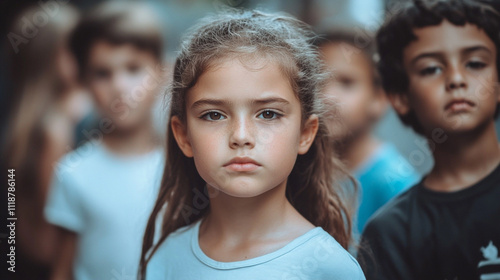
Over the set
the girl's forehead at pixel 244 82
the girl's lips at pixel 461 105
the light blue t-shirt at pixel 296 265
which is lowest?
the light blue t-shirt at pixel 296 265

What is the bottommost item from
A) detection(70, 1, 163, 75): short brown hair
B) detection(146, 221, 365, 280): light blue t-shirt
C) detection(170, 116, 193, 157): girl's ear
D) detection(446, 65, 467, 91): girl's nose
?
detection(146, 221, 365, 280): light blue t-shirt

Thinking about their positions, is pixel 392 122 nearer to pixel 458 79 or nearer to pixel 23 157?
pixel 458 79

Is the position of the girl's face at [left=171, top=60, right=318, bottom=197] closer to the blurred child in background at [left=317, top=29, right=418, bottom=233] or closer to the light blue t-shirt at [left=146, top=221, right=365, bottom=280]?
the light blue t-shirt at [left=146, top=221, right=365, bottom=280]

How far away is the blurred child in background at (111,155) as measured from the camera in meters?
1.84

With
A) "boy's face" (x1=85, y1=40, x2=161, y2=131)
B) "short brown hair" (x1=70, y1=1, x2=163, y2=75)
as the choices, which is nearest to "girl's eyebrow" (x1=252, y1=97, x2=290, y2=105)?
"boy's face" (x1=85, y1=40, x2=161, y2=131)

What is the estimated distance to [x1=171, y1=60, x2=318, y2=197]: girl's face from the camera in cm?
105

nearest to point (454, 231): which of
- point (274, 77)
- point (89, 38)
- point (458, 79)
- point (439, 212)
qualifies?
point (439, 212)

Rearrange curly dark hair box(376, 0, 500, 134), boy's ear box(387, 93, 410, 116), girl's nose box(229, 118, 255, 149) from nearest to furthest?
girl's nose box(229, 118, 255, 149)
curly dark hair box(376, 0, 500, 134)
boy's ear box(387, 93, 410, 116)

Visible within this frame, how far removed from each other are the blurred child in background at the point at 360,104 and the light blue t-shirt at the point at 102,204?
73cm

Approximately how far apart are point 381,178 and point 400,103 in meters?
0.47

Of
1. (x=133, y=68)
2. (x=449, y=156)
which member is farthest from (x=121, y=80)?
(x=449, y=156)

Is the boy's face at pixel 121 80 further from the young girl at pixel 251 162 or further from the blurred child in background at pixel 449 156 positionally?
the blurred child in background at pixel 449 156

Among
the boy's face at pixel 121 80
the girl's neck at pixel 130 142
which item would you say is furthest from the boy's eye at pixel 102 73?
the girl's neck at pixel 130 142

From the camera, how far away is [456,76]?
4.09ft
